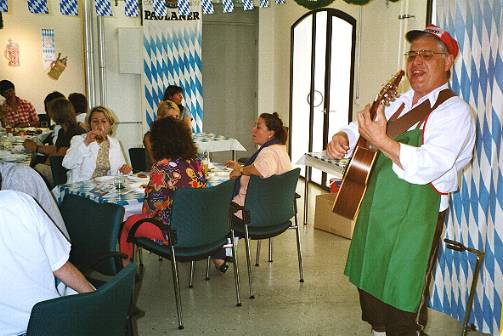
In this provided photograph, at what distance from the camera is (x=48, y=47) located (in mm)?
8766

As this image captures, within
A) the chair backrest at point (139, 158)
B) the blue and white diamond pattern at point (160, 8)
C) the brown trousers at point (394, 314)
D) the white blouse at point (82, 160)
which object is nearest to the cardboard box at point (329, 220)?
the chair backrest at point (139, 158)

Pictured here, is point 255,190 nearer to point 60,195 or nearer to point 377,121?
point 60,195

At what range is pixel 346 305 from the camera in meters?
3.77

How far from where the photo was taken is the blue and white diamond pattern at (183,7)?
7262 millimetres

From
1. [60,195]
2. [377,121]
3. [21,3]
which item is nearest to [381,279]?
[377,121]

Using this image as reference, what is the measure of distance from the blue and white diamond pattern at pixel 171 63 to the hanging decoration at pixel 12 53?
2363mm

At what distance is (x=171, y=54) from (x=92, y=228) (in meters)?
5.07

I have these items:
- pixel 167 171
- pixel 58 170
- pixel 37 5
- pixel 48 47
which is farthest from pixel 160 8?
pixel 167 171

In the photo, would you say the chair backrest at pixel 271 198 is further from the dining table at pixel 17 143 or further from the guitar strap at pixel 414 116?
the dining table at pixel 17 143

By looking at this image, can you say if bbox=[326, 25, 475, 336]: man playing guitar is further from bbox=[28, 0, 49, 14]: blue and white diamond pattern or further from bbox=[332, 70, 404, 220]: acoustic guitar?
bbox=[28, 0, 49, 14]: blue and white diamond pattern

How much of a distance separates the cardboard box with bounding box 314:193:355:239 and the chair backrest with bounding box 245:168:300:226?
139 centimetres

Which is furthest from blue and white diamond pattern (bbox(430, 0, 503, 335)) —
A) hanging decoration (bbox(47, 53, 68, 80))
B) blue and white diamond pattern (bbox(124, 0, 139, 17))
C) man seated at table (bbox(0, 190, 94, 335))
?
hanging decoration (bbox(47, 53, 68, 80))

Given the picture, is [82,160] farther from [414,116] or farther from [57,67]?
[57,67]

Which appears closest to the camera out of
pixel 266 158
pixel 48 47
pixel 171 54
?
pixel 266 158
